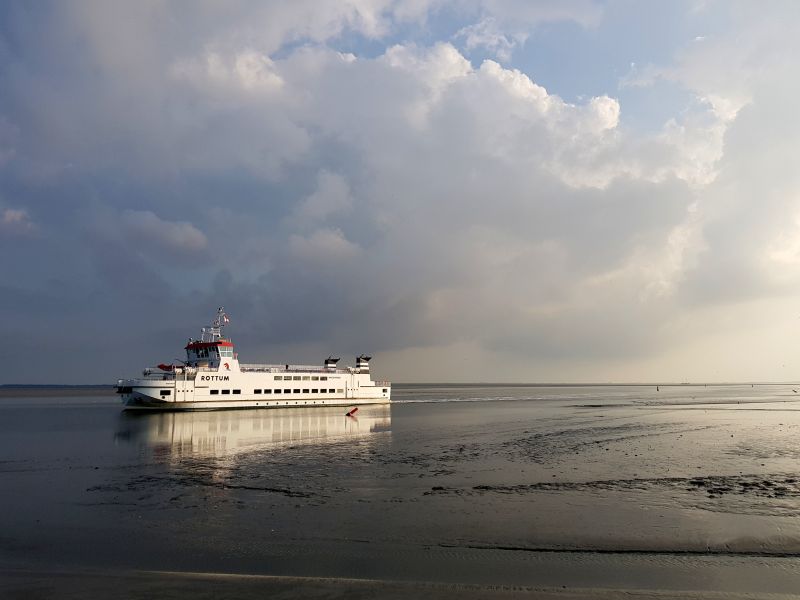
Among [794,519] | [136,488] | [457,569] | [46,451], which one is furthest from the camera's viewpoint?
[46,451]

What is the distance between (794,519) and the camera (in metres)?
19.5

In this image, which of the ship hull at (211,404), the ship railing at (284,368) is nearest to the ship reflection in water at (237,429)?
the ship hull at (211,404)

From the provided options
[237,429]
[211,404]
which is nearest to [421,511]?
[237,429]

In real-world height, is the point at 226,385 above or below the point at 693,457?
above

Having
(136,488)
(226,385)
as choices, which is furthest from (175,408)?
(136,488)

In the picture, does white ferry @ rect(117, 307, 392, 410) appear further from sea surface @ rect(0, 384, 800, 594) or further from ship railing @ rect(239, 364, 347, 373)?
sea surface @ rect(0, 384, 800, 594)

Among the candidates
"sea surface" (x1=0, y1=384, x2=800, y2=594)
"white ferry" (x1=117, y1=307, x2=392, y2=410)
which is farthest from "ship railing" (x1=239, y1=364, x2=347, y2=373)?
"sea surface" (x1=0, y1=384, x2=800, y2=594)

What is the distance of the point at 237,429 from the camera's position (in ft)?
176

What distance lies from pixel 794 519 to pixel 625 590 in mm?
11435

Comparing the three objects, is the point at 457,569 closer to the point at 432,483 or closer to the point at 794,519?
the point at 432,483

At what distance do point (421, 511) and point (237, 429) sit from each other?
123 ft

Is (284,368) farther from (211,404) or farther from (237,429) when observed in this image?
(237,429)

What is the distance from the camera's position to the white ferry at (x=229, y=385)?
71625 mm

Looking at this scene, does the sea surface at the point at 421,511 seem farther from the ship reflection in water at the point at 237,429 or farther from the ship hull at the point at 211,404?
the ship hull at the point at 211,404
